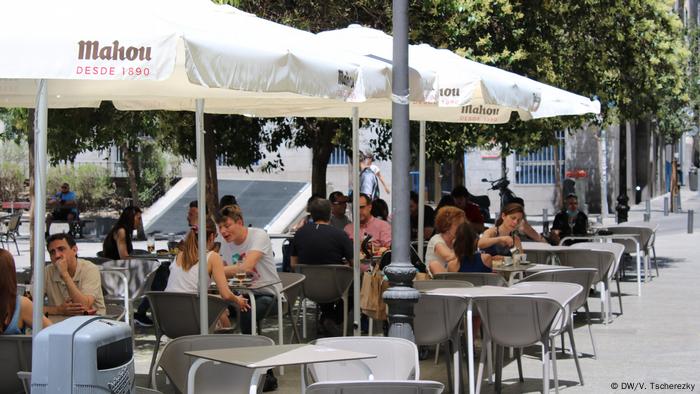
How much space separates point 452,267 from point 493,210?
105ft

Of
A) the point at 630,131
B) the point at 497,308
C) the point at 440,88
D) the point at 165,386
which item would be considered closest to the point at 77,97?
the point at 165,386

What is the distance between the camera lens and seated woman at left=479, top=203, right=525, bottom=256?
11.1 m

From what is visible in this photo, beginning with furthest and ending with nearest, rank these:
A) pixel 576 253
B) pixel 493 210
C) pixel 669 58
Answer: pixel 493 210 → pixel 669 58 → pixel 576 253

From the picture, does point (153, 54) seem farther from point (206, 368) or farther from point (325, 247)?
point (325, 247)

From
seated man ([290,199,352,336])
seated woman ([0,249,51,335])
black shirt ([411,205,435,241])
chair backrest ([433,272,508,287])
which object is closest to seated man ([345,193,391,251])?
seated man ([290,199,352,336])

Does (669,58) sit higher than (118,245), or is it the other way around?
(669,58)

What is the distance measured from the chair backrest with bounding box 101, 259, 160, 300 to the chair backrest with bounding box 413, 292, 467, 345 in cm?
301

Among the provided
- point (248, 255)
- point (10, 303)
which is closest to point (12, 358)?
point (10, 303)

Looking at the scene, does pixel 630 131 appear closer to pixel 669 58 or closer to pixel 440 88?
pixel 669 58

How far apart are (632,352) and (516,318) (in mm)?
3315

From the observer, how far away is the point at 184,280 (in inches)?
360

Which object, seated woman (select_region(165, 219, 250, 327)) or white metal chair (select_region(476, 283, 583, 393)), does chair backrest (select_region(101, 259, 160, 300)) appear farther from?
white metal chair (select_region(476, 283, 583, 393))

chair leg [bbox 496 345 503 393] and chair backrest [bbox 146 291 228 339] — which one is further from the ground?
chair backrest [bbox 146 291 228 339]

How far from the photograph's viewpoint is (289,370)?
9.82 meters
